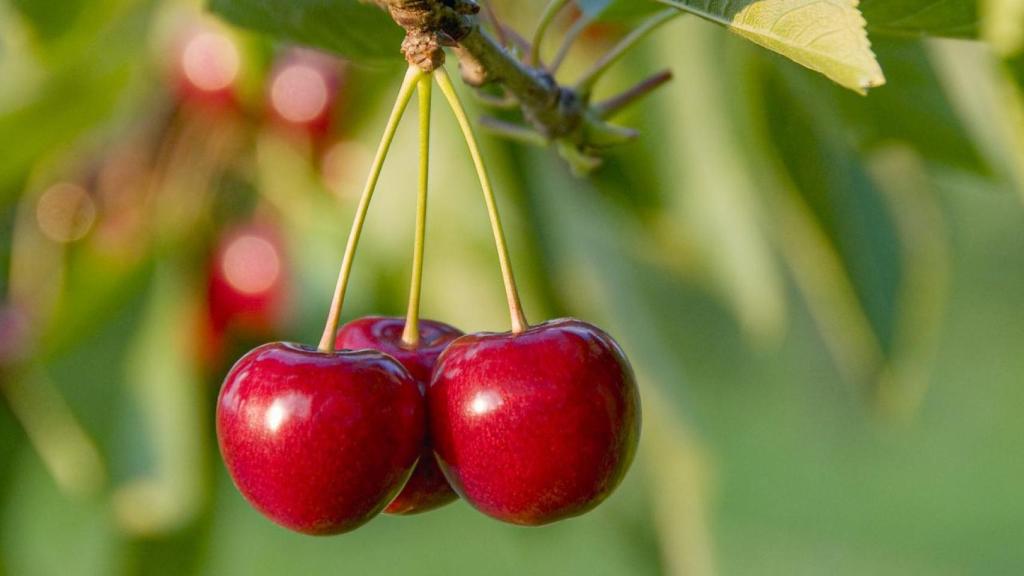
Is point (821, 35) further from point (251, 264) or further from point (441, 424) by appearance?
point (251, 264)

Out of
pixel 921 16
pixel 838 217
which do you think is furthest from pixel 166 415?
pixel 921 16

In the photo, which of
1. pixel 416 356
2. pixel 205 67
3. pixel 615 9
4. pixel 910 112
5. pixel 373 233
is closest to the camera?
pixel 416 356

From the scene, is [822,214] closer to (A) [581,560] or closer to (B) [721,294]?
(B) [721,294]

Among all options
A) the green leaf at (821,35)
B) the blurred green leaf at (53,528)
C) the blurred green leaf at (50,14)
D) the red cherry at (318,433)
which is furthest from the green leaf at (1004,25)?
the blurred green leaf at (53,528)

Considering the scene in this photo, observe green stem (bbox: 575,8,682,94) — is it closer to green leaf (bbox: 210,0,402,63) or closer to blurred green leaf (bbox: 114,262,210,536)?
green leaf (bbox: 210,0,402,63)

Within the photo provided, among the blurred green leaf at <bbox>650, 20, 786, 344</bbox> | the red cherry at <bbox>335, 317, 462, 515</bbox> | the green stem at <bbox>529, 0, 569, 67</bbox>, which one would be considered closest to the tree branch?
the green stem at <bbox>529, 0, 569, 67</bbox>
